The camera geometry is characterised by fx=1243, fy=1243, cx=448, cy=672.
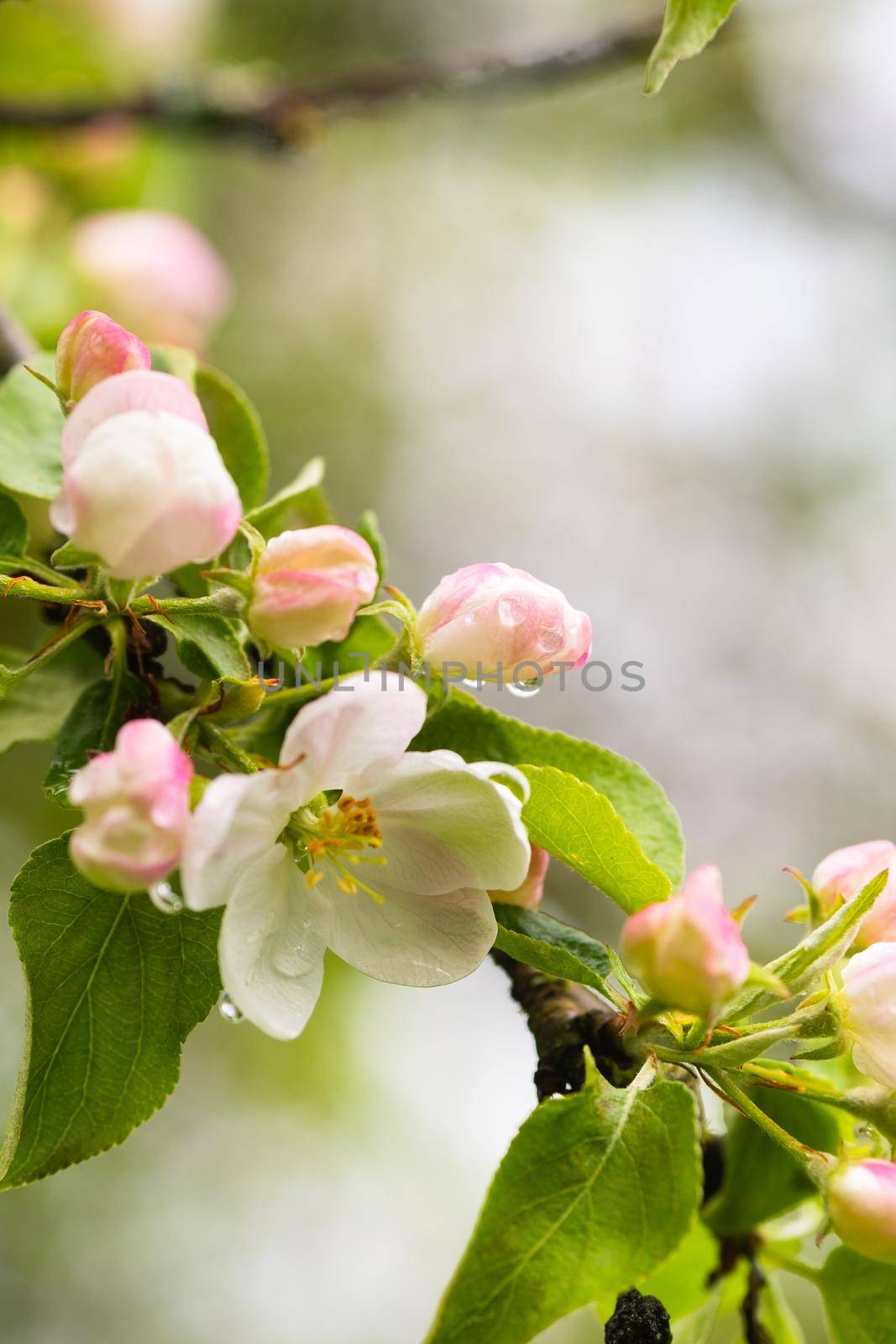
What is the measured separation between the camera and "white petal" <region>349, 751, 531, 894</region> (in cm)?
62

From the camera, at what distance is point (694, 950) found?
54 cm

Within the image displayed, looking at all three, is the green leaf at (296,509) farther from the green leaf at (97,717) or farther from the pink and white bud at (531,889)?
the pink and white bud at (531,889)

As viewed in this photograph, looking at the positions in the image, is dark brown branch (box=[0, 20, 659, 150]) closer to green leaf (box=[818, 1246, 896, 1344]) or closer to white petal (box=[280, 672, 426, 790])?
white petal (box=[280, 672, 426, 790])

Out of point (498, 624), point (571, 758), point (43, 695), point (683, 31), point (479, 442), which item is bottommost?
point (479, 442)

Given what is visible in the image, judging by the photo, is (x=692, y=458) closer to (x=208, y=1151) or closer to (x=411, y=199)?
(x=411, y=199)

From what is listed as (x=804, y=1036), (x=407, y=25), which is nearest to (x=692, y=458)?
(x=407, y=25)

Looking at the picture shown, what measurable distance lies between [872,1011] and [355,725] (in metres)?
0.30

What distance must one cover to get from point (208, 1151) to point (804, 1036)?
208cm

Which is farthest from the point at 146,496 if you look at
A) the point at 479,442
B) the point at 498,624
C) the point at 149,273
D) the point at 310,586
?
the point at 479,442

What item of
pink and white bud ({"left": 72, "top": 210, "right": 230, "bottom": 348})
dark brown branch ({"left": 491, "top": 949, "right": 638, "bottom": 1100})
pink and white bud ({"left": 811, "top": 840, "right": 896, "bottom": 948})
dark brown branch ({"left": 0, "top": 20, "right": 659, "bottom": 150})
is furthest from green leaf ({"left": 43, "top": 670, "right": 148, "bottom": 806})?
dark brown branch ({"left": 0, "top": 20, "right": 659, "bottom": 150})

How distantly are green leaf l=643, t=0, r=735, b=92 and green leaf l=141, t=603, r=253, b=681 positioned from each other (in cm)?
35

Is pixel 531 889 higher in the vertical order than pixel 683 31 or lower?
lower

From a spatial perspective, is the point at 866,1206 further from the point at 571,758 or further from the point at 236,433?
the point at 236,433

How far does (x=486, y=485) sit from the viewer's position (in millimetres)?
3305
